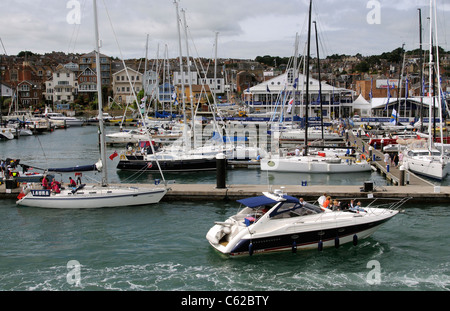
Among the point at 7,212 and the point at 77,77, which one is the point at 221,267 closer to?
the point at 7,212

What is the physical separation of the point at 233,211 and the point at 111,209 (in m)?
7.23

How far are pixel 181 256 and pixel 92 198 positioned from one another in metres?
9.84

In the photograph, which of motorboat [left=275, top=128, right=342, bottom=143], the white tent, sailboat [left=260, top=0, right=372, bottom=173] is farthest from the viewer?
the white tent

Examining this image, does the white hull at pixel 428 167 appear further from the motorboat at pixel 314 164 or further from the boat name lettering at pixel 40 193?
the boat name lettering at pixel 40 193

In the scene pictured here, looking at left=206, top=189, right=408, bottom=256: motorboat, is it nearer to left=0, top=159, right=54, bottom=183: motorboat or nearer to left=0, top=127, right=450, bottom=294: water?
left=0, top=127, right=450, bottom=294: water

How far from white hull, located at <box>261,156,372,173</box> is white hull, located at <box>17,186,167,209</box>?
1522 cm

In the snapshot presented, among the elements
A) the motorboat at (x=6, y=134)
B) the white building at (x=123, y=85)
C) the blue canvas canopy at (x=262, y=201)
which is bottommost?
the blue canvas canopy at (x=262, y=201)

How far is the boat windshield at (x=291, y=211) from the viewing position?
66.5 feet

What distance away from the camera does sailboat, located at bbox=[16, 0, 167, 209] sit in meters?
27.9

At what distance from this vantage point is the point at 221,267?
62.7 feet

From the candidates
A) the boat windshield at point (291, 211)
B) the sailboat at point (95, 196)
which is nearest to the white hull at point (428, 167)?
the boat windshield at point (291, 211)

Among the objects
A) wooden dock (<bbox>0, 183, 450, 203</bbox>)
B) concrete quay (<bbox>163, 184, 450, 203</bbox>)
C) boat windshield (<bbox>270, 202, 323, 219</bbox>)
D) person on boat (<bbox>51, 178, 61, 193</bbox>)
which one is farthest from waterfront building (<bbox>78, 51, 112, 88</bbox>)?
boat windshield (<bbox>270, 202, 323, 219</bbox>)

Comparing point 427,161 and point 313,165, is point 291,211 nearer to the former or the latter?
point 313,165

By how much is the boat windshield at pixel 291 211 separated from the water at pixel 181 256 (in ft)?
5.53
